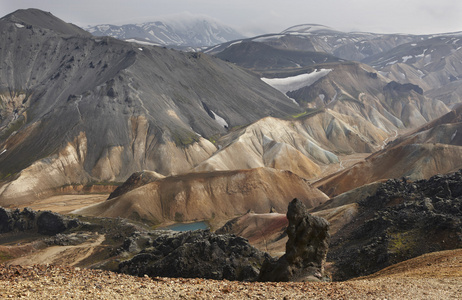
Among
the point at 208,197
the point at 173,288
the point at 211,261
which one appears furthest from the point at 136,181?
the point at 173,288

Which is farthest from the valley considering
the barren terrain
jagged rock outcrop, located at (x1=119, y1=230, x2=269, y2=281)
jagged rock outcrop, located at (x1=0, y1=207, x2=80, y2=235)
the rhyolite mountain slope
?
the barren terrain

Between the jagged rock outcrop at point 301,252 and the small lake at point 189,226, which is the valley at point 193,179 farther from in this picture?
the small lake at point 189,226

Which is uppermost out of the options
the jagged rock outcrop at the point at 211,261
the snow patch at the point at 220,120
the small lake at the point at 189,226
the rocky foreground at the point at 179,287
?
the snow patch at the point at 220,120

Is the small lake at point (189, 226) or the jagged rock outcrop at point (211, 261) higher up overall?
the jagged rock outcrop at point (211, 261)

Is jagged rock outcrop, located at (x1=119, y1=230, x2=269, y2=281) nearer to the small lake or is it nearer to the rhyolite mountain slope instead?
the small lake

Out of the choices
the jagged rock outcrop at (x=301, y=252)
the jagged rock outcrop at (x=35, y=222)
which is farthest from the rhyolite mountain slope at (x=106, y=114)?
the jagged rock outcrop at (x=301, y=252)

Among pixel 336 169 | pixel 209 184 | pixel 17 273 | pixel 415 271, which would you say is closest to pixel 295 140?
pixel 336 169

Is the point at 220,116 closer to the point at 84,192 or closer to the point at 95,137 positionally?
the point at 95,137

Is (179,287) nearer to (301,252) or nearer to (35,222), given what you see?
(301,252)

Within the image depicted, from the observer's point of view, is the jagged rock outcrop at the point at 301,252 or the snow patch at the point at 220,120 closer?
the jagged rock outcrop at the point at 301,252
